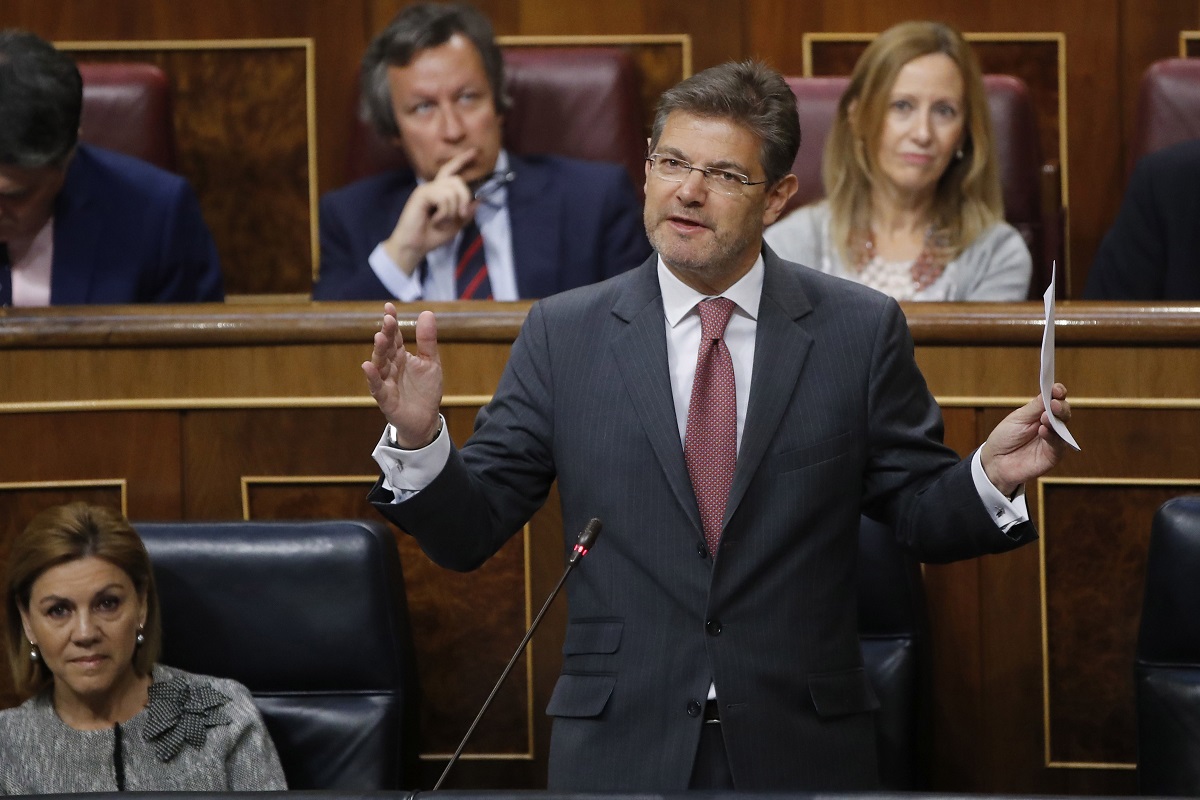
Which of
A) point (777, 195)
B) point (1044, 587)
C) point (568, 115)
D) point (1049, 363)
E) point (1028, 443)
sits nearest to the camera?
point (1049, 363)

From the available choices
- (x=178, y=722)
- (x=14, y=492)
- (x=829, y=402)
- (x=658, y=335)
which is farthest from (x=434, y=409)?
(x=14, y=492)

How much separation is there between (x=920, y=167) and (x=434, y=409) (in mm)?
1024

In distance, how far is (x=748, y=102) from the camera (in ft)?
3.82

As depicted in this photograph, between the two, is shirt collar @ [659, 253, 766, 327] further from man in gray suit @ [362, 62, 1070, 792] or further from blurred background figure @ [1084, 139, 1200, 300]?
blurred background figure @ [1084, 139, 1200, 300]

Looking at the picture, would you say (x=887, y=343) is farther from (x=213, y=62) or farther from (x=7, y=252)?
(x=213, y=62)

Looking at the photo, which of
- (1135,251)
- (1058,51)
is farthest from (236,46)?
(1135,251)

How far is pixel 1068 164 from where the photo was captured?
2.40m

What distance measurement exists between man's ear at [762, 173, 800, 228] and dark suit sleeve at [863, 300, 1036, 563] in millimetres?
109

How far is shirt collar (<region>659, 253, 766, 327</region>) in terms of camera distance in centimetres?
120

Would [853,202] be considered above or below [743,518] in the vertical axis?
above

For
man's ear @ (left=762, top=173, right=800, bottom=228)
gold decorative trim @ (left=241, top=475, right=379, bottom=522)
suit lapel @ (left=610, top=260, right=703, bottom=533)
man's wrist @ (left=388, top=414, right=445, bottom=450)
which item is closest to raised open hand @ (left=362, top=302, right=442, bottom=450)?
man's wrist @ (left=388, top=414, right=445, bottom=450)

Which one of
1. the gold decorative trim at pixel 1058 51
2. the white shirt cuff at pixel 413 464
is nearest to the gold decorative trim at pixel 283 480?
the white shirt cuff at pixel 413 464

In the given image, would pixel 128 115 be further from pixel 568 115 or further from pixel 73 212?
pixel 568 115

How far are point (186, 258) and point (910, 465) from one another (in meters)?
1.06
